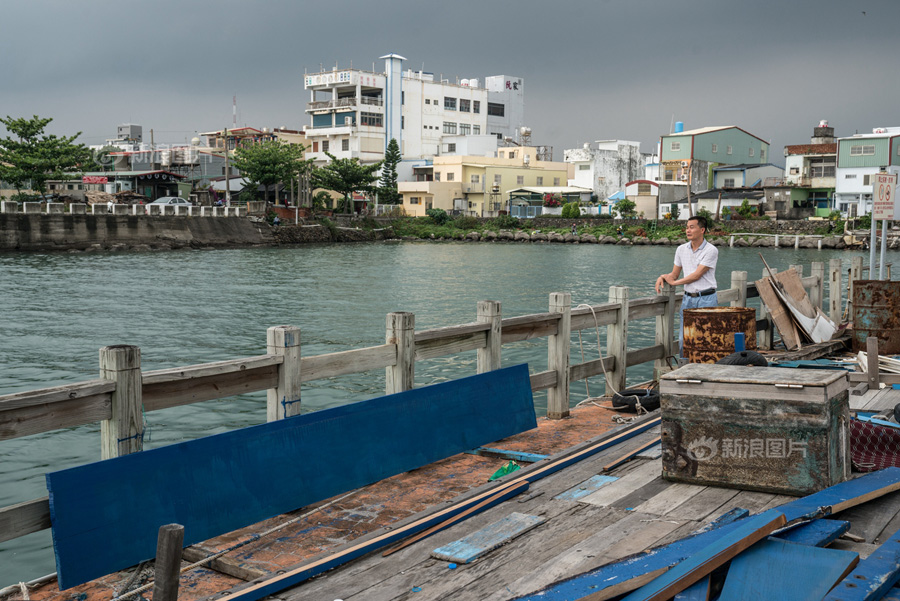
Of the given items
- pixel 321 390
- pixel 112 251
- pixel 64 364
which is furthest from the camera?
pixel 112 251

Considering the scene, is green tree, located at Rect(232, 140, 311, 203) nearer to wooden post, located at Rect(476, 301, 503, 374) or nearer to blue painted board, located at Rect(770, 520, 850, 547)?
wooden post, located at Rect(476, 301, 503, 374)

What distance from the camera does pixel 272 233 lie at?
2958 inches

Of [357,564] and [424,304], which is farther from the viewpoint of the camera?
[424,304]

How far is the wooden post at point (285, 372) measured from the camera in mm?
6105

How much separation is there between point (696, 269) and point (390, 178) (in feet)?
294

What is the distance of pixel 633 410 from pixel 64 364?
14145 millimetres

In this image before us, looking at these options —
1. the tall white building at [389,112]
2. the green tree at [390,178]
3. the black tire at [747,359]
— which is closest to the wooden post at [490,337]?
the black tire at [747,359]

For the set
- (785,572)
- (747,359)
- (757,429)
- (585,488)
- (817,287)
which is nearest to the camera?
(785,572)

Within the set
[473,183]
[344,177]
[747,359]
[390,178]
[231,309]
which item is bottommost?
[231,309]

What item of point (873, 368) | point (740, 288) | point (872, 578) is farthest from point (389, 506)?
point (740, 288)

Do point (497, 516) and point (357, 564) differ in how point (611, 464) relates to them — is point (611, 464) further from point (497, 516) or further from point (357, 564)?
point (357, 564)

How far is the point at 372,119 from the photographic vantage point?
108m

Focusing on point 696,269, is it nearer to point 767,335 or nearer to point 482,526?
point 767,335

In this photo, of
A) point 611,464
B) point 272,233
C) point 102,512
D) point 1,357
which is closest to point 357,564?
point 102,512
